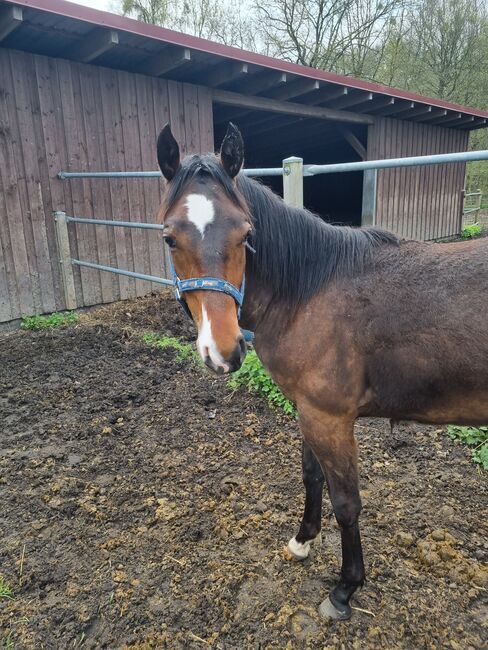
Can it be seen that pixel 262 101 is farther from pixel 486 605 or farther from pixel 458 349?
pixel 486 605

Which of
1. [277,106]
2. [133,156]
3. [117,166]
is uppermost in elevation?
[277,106]

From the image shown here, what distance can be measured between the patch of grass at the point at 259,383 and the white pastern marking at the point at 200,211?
172 centimetres

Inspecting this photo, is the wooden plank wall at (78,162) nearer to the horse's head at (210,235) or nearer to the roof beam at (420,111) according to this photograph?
the horse's head at (210,235)

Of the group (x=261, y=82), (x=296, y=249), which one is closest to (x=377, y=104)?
(x=261, y=82)

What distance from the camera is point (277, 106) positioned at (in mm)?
6543

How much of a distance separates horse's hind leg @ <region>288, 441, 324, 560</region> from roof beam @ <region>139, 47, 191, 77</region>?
4.56 m

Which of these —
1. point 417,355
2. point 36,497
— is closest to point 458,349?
point 417,355

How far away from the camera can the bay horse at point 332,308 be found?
53.0 inches

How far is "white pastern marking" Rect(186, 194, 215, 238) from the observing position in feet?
4.43

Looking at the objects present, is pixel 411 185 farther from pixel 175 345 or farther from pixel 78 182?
pixel 175 345

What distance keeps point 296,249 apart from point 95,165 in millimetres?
4437

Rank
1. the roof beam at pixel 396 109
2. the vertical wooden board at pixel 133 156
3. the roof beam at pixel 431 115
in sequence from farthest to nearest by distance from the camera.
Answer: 1. the roof beam at pixel 431 115
2. the roof beam at pixel 396 109
3. the vertical wooden board at pixel 133 156

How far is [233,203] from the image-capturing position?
4.72 ft

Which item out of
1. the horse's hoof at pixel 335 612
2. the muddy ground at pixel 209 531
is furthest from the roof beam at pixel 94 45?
the horse's hoof at pixel 335 612
